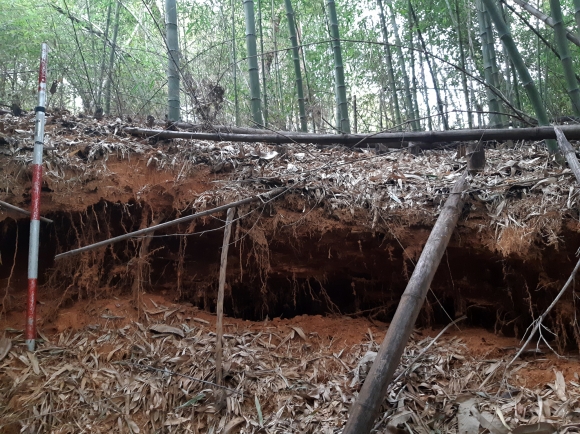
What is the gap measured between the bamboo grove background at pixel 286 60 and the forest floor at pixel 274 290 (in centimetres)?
131

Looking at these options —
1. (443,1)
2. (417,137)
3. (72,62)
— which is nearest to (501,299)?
(417,137)

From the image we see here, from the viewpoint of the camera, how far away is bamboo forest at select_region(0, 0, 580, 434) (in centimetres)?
303

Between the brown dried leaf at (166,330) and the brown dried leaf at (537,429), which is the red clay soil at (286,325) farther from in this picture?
the brown dried leaf at (537,429)

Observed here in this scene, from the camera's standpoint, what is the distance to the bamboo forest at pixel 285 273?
119 inches

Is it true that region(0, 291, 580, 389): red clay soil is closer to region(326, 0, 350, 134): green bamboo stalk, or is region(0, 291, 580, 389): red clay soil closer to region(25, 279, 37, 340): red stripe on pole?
region(25, 279, 37, 340): red stripe on pole

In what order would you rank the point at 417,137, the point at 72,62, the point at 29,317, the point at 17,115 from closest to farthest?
1. the point at 29,317
2. the point at 417,137
3. the point at 17,115
4. the point at 72,62

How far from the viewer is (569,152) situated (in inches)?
106

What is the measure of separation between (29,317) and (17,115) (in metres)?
2.24

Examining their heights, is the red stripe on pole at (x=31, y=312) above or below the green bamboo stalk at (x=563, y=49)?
below

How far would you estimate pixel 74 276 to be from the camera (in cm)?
376

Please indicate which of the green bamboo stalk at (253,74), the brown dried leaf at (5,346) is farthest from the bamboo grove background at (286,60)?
the brown dried leaf at (5,346)

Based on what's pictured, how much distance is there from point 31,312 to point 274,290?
84.6 inches

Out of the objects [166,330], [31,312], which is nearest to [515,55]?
[166,330]

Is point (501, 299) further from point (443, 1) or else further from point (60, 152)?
point (443, 1)
